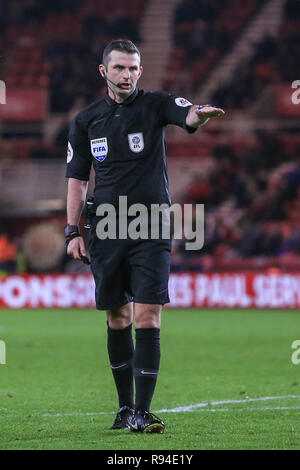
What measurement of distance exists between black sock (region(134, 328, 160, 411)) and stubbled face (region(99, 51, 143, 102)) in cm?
132

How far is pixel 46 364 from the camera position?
9.57 m

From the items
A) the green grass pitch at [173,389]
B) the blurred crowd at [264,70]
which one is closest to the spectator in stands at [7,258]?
the green grass pitch at [173,389]

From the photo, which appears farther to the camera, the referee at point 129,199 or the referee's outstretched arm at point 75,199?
the referee's outstretched arm at point 75,199

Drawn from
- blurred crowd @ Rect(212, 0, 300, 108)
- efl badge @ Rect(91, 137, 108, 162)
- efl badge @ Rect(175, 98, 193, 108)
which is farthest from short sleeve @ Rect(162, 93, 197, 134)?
blurred crowd @ Rect(212, 0, 300, 108)

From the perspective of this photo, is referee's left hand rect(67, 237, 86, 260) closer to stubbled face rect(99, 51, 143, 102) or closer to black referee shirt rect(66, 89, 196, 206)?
black referee shirt rect(66, 89, 196, 206)

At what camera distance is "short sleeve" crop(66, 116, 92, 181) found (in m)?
5.64

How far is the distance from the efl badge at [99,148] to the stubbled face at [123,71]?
0.28 metres

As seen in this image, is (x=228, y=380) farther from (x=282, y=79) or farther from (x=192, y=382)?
(x=282, y=79)

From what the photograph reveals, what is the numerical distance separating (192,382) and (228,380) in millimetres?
326

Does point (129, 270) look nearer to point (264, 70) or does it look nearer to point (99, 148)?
point (99, 148)

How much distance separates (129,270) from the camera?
5.49m

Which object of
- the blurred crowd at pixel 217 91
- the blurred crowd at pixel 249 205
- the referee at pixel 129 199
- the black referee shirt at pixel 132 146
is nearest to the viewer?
the referee at pixel 129 199

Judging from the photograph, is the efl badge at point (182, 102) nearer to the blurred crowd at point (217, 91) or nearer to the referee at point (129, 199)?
the referee at point (129, 199)

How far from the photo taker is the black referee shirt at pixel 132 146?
5461 millimetres
